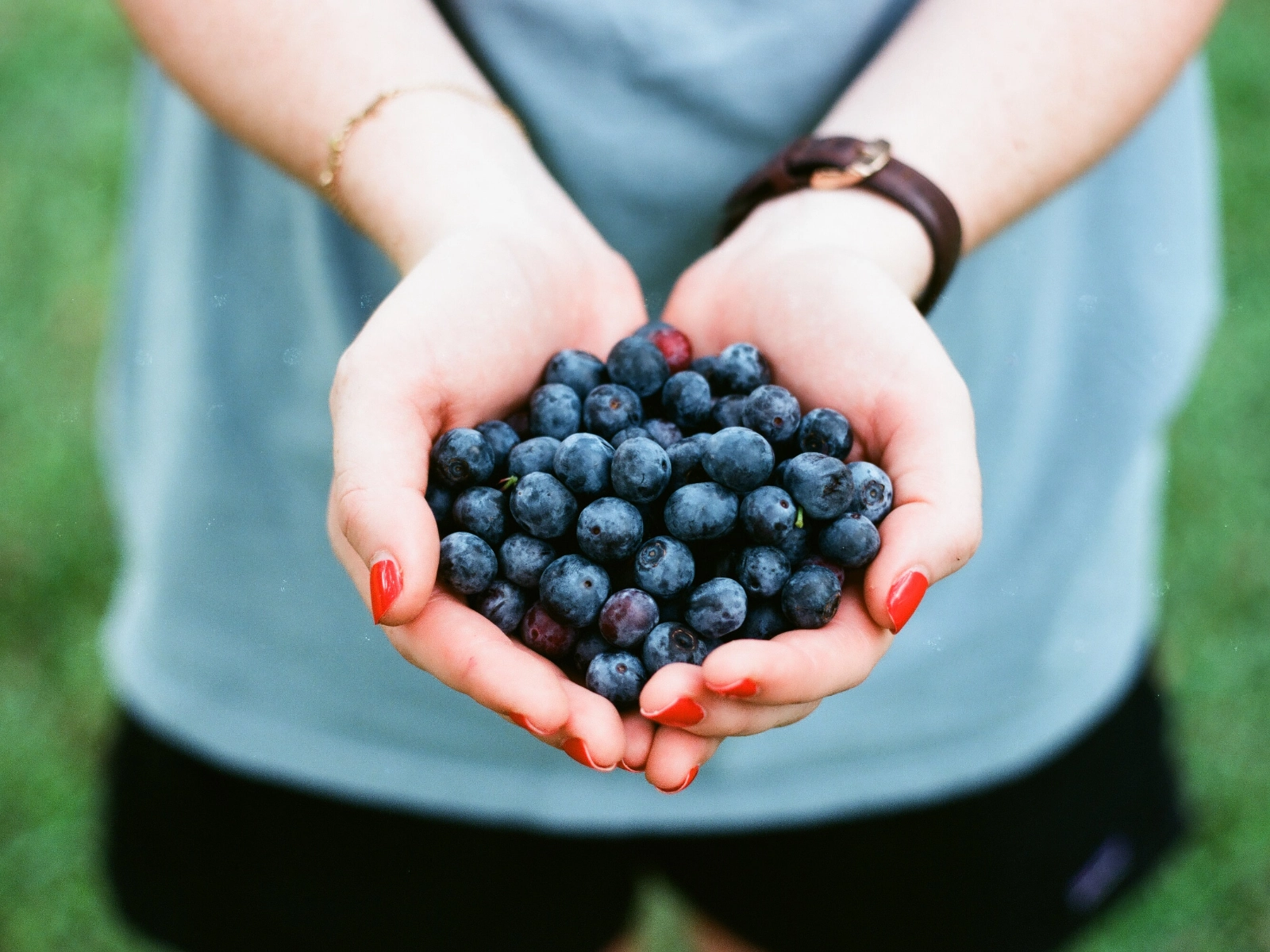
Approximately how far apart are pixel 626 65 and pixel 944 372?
0.55m

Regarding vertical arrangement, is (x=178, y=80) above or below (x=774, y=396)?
below

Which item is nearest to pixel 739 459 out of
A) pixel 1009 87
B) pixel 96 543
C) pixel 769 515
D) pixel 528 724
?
pixel 769 515

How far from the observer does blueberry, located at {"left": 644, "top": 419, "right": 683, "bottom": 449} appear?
133cm

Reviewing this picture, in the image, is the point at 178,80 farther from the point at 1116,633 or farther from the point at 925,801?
the point at 1116,633

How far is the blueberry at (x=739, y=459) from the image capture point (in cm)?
121

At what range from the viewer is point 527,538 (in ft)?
4.02

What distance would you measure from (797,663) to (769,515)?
0.71ft

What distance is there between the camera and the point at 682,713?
1033 millimetres

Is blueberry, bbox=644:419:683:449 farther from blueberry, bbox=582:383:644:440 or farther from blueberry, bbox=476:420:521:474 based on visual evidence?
blueberry, bbox=476:420:521:474

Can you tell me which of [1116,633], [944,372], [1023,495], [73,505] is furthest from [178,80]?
[73,505]

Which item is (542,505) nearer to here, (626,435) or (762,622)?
(626,435)

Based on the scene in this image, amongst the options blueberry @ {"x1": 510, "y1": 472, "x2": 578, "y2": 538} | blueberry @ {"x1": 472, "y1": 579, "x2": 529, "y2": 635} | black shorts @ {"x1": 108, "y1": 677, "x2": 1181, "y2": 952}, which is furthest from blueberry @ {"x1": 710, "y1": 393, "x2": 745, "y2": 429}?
black shorts @ {"x1": 108, "y1": 677, "x2": 1181, "y2": 952}

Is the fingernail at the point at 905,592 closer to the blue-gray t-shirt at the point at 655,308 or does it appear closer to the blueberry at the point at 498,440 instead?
the blueberry at the point at 498,440

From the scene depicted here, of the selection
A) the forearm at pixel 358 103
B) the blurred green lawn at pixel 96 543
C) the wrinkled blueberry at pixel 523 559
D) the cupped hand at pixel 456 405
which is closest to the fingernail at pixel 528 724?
the cupped hand at pixel 456 405
